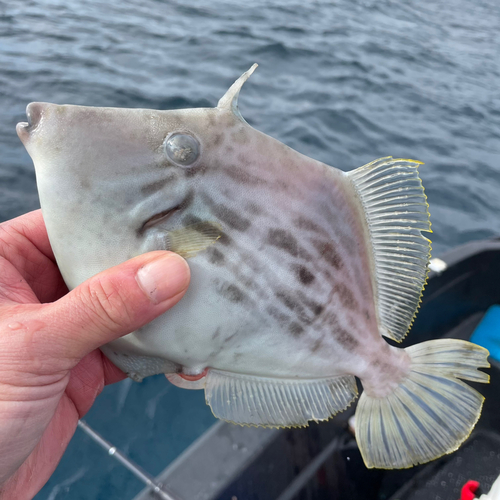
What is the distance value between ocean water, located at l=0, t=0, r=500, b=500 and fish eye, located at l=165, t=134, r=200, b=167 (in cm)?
279

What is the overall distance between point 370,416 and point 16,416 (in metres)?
1.62

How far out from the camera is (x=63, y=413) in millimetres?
2309

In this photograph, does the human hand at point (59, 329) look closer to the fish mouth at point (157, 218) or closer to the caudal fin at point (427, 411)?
the fish mouth at point (157, 218)

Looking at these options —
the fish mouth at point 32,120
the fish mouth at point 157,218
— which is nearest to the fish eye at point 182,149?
the fish mouth at point 157,218

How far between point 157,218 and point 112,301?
389 mm

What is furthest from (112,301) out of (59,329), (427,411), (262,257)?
(427,411)

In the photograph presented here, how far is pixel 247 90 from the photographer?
8.08 metres

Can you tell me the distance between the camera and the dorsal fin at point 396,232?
1.98 metres

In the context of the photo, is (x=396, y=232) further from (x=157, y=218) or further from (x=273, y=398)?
(x=157, y=218)

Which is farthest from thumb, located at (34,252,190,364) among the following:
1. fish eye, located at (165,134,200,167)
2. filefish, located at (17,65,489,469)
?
fish eye, located at (165,134,200,167)

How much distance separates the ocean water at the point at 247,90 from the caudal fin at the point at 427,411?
2045 millimetres

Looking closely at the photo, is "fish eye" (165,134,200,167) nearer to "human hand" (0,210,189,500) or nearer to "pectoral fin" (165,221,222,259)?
"pectoral fin" (165,221,222,259)

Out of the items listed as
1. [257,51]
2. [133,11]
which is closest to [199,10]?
[133,11]

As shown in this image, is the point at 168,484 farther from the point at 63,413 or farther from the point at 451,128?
the point at 451,128
